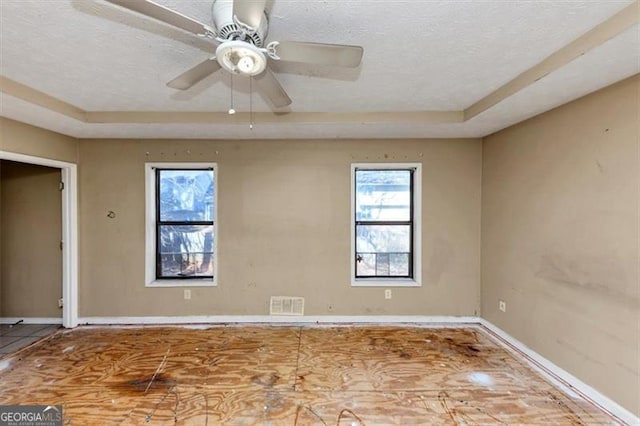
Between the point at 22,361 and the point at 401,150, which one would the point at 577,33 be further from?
the point at 22,361

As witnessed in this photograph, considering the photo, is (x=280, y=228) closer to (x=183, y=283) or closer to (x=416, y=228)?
(x=183, y=283)

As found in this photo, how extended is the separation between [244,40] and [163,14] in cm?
32

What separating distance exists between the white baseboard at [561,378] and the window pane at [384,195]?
5.55 feet

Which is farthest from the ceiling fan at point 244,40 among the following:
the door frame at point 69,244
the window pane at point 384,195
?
the door frame at point 69,244

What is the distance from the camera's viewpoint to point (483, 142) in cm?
347

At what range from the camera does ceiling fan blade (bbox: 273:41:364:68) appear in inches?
52.1

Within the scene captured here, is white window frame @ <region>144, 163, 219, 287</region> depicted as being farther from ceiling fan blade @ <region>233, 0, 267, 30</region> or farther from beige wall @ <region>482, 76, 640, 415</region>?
beige wall @ <region>482, 76, 640, 415</region>

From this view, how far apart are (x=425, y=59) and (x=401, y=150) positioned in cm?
171

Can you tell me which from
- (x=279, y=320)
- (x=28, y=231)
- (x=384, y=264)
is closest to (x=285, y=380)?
(x=279, y=320)

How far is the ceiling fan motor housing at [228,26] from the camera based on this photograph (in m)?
1.26

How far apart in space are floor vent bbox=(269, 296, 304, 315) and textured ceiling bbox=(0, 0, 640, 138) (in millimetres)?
2269

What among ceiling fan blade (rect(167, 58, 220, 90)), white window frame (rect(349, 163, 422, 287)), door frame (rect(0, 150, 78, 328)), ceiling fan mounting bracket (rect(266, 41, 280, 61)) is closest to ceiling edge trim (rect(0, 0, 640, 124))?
white window frame (rect(349, 163, 422, 287))

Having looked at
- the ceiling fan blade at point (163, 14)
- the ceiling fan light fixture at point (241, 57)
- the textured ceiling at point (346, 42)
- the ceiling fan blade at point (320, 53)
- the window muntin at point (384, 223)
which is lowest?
the window muntin at point (384, 223)

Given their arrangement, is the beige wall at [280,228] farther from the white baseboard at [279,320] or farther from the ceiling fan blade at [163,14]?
the ceiling fan blade at [163,14]
